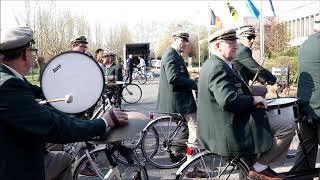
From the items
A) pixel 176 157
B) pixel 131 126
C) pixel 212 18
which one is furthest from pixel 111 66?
pixel 212 18

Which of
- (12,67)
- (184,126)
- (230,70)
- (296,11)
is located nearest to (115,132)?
(12,67)

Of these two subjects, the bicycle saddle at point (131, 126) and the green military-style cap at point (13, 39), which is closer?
the green military-style cap at point (13, 39)

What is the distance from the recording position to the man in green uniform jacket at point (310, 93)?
4.43 metres

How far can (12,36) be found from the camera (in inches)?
96.0

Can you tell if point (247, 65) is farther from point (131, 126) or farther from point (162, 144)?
point (131, 126)

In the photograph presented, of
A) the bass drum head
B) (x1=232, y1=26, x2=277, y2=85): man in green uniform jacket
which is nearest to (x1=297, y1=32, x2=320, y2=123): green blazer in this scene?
(x1=232, y1=26, x2=277, y2=85): man in green uniform jacket

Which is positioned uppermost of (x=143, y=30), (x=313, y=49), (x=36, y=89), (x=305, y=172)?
(x=143, y=30)

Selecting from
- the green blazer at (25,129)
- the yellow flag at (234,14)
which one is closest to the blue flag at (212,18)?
the yellow flag at (234,14)

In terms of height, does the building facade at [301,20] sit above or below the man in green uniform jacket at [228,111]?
above

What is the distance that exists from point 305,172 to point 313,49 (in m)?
1.29

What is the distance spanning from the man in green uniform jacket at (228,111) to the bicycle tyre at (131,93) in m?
12.2

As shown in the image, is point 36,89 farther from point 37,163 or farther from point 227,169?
point 227,169

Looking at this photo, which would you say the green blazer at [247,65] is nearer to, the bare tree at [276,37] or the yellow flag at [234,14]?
the yellow flag at [234,14]

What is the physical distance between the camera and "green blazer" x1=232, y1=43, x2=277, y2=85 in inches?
223
